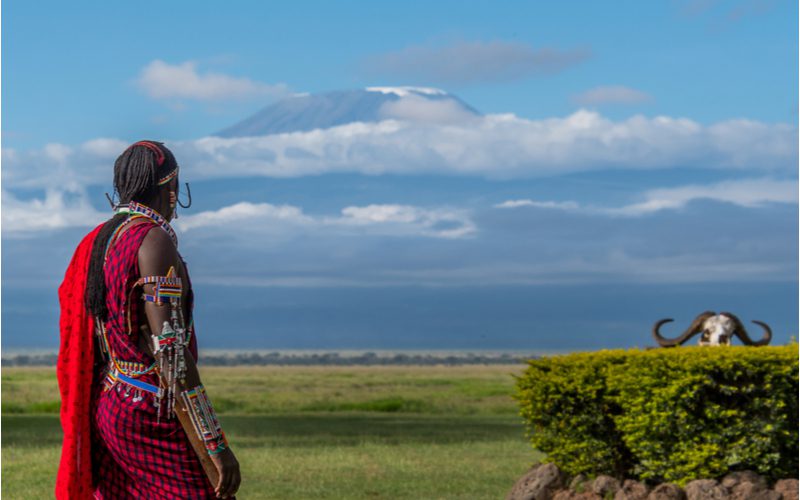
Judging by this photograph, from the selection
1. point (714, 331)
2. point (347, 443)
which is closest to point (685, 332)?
point (714, 331)

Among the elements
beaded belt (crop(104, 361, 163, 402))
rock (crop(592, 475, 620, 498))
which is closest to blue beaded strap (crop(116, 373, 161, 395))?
beaded belt (crop(104, 361, 163, 402))

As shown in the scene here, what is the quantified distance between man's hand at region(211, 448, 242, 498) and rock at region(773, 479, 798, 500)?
23.4ft

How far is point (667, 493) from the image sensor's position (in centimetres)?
1034

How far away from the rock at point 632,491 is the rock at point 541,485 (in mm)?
704

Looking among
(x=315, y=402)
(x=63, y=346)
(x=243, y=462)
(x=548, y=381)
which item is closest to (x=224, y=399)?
(x=315, y=402)

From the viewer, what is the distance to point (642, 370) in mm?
10703

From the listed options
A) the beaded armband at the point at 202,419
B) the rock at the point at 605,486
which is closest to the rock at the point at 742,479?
the rock at the point at 605,486

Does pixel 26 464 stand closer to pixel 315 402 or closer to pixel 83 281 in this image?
pixel 83 281

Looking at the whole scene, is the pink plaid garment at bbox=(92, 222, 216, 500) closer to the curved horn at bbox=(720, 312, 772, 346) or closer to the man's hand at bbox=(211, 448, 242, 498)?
the man's hand at bbox=(211, 448, 242, 498)

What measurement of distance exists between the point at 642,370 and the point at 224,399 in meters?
23.3

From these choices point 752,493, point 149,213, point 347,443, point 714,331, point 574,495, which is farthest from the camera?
point 347,443

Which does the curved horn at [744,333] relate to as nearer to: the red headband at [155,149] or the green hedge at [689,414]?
the green hedge at [689,414]

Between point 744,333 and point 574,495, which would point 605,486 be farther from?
point 744,333

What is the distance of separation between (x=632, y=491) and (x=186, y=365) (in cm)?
690
